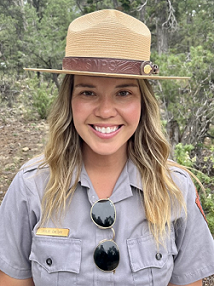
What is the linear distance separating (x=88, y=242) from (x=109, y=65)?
723mm

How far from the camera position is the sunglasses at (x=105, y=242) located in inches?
50.0

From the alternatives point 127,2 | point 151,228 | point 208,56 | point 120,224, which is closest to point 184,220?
point 151,228

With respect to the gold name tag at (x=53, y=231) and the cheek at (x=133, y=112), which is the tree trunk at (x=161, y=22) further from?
the gold name tag at (x=53, y=231)

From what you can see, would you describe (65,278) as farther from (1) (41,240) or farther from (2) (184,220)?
(2) (184,220)

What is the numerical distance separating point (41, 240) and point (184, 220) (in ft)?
2.04

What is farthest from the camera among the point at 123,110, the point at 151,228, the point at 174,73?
the point at 174,73

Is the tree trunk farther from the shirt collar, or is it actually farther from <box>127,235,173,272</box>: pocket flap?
<box>127,235,173,272</box>: pocket flap

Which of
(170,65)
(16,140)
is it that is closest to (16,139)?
(16,140)

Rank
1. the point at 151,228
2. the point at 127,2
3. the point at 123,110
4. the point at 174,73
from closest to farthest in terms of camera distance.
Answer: the point at 123,110, the point at 151,228, the point at 174,73, the point at 127,2

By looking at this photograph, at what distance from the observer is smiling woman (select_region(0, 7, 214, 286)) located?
124cm

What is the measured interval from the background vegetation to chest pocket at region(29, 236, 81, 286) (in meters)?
0.99

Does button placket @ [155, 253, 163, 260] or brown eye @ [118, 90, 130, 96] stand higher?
brown eye @ [118, 90, 130, 96]

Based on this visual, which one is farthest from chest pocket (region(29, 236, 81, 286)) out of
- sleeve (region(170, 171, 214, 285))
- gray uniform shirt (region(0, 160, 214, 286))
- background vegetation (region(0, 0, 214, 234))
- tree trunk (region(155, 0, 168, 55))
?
tree trunk (region(155, 0, 168, 55))

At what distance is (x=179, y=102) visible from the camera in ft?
12.5
